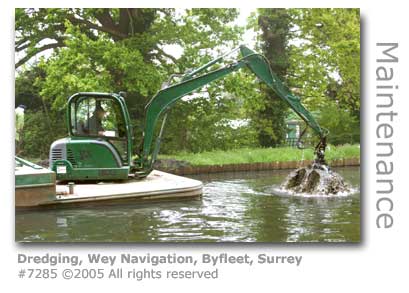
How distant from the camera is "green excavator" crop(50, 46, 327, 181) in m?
6.20

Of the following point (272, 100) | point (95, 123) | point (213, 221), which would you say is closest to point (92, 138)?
point (95, 123)

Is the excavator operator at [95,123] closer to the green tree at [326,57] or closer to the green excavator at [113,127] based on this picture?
the green excavator at [113,127]

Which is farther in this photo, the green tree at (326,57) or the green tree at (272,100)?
the green tree at (272,100)

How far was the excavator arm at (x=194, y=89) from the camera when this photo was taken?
649cm

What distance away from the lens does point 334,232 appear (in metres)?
5.00

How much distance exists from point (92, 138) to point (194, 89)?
1.31 m

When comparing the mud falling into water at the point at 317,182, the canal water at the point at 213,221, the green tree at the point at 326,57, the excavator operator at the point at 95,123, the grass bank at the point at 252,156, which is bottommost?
the canal water at the point at 213,221

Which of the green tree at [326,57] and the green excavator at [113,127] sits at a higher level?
the green tree at [326,57]

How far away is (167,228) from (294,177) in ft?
7.93

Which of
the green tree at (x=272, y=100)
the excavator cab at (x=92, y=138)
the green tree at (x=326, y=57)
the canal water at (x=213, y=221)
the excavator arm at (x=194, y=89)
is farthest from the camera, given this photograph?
the green tree at (x=272, y=100)

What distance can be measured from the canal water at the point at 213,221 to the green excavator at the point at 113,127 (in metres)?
0.64

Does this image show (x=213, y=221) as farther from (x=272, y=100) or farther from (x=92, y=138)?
(x=272, y=100)

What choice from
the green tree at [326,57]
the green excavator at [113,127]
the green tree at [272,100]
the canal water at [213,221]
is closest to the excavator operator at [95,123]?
the green excavator at [113,127]
